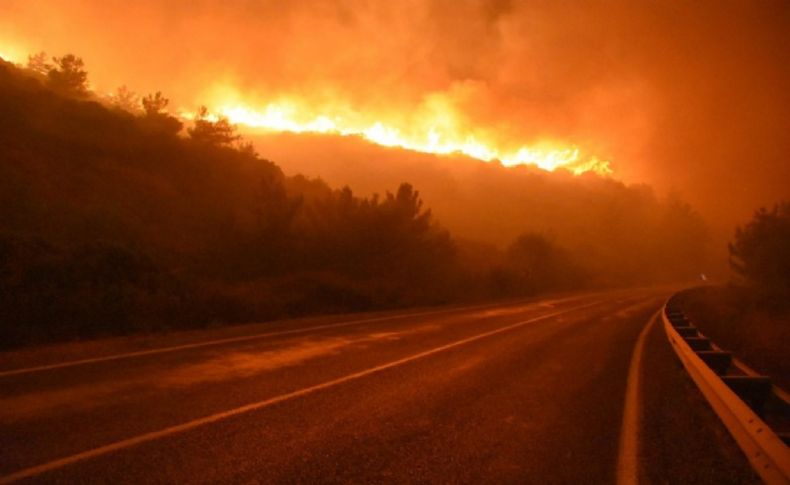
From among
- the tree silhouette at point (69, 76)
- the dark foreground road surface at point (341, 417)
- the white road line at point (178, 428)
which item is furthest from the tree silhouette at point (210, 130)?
the white road line at point (178, 428)

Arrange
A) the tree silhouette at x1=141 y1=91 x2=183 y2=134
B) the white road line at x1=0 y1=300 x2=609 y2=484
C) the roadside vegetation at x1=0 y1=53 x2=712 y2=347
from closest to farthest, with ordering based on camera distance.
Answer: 1. the white road line at x1=0 y1=300 x2=609 y2=484
2. the roadside vegetation at x1=0 y1=53 x2=712 y2=347
3. the tree silhouette at x1=141 y1=91 x2=183 y2=134

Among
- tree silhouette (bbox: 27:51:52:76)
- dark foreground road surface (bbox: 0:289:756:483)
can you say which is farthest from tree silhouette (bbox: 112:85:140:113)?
dark foreground road surface (bbox: 0:289:756:483)

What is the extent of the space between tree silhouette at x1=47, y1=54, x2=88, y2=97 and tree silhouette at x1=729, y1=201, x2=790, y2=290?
205 ft

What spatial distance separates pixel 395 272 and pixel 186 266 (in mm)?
10373

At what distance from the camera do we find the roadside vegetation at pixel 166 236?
465 inches

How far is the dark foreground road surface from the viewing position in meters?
3.91

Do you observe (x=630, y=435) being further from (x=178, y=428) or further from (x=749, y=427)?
(x=178, y=428)

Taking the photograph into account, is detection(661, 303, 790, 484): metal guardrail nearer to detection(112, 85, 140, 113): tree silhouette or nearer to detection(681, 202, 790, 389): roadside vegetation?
detection(681, 202, 790, 389): roadside vegetation

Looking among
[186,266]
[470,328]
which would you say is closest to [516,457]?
[470,328]

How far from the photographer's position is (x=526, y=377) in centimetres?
777

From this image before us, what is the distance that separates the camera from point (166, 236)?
23.9 meters

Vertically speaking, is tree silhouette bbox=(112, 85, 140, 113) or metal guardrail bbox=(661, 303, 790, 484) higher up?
tree silhouette bbox=(112, 85, 140, 113)

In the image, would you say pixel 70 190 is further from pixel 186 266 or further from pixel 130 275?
pixel 130 275

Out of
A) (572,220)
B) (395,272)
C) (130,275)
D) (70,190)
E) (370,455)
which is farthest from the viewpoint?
(572,220)
